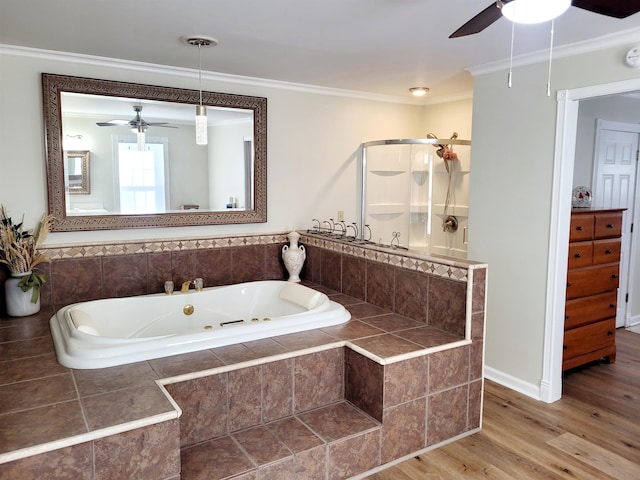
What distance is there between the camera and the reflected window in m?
3.53

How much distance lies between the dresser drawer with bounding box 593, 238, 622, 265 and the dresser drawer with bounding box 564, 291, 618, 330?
27cm

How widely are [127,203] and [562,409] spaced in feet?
10.7

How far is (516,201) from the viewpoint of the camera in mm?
3318

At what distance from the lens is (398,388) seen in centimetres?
251

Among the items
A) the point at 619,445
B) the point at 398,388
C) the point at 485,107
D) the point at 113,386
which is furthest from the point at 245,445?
the point at 485,107

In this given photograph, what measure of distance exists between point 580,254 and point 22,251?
149 inches

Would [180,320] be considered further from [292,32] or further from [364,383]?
[292,32]

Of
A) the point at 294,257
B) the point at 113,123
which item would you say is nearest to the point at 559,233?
the point at 294,257

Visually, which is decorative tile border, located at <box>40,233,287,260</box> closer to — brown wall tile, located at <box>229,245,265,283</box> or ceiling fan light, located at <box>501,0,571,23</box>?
brown wall tile, located at <box>229,245,265,283</box>

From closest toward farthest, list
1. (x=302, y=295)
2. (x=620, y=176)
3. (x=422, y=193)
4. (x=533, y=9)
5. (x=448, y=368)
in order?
(x=533, y=9) → (x=448, y=368) → (x=302, y=295) → (x=422, y=193) → (x=620, y=176)

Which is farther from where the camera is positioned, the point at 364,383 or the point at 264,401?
the point at 364,383

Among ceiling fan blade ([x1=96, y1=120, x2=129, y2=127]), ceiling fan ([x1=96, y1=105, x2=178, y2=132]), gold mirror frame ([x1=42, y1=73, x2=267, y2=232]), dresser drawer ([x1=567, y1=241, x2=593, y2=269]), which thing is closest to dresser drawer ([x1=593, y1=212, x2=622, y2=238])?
dresser drawer ([x1=567, y1=241, x2=593, y2=269])

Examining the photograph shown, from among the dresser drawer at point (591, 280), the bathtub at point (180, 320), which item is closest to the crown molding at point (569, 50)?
the dresser drawer at point (591, 280)

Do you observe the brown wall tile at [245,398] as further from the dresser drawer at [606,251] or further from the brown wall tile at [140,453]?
the dresser drawer at [606,251]
